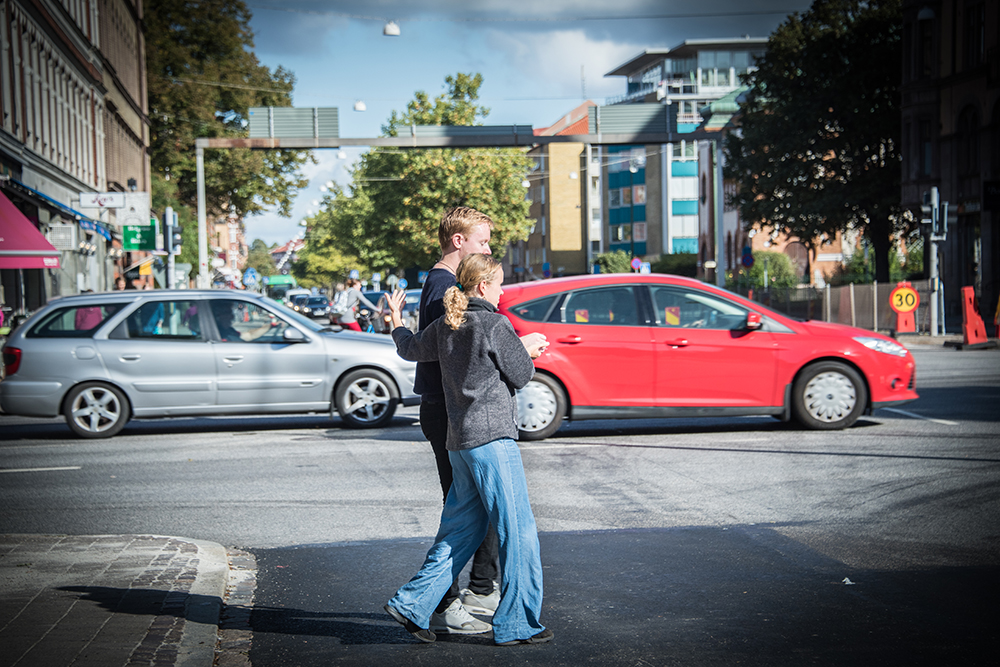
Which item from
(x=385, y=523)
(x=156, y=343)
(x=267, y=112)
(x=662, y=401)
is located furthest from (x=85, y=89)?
(x=385, y=523)

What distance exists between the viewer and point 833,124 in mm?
43375

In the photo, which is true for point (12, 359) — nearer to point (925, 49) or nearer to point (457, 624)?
point (457, 624)

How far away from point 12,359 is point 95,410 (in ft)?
3.43

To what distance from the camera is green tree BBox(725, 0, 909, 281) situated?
4262 cm

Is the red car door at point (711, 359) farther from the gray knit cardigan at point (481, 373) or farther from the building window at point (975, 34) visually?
the building window at point (975, 34)

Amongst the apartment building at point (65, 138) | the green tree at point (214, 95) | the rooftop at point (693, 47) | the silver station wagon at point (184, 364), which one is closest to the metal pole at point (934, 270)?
the apartment building at point (65, 138)

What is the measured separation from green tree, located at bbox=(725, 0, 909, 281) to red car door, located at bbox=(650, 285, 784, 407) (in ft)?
108

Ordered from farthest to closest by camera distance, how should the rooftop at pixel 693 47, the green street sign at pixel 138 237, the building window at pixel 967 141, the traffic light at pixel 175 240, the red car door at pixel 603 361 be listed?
1. the rooftop at pixel 693 47
2. the building window at pixel 967 141
3. the green street sign at pixel 138 237
4. the traffic light at pixel 175 240
5. the red car door at pixel 603 361

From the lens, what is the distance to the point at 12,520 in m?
7.63

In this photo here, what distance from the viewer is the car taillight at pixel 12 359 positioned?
39.7ft

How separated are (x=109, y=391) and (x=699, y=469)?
660cm

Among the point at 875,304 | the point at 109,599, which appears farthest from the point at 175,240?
the point at 109,599

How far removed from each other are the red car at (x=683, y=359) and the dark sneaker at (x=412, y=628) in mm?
6230

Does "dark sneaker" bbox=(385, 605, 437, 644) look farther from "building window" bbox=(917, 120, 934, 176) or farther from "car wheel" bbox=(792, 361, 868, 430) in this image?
"building window" bbox=(917, 120, 934, 176)
